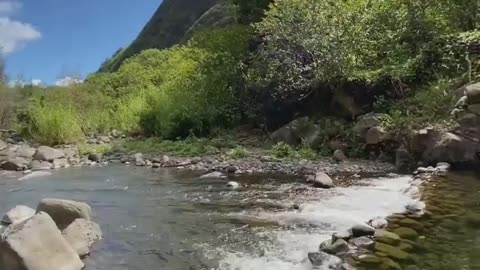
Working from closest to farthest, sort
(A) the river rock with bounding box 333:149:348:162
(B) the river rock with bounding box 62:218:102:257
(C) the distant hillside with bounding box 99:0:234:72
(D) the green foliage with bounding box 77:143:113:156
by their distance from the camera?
(B) the river rock with bounding box 62:218:102:257, (A) the river rock with bounding box 333:149:348:162, (D) the green foliage with bounding box 77:143:113:156, (C) the distant hillside with bounding box 99:0:234:72

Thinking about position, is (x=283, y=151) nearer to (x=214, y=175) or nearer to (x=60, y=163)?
(x=214, y=175)

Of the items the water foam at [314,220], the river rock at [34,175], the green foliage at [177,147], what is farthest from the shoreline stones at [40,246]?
the green foliage at [177,147]

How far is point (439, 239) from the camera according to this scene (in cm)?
632

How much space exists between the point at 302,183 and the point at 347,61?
6.89 meters

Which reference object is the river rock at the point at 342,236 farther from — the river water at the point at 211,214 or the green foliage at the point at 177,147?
the green foliage at the point at 177,147

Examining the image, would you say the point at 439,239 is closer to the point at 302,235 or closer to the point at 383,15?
the point at 302,235

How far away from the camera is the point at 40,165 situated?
15.4 m

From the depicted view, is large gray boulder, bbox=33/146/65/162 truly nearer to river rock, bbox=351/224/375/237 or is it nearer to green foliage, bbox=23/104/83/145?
green foliage, bbox=23/104/83/145

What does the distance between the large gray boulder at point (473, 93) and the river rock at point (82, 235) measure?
8.97m

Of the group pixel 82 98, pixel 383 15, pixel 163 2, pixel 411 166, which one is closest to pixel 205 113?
pixel 383 15

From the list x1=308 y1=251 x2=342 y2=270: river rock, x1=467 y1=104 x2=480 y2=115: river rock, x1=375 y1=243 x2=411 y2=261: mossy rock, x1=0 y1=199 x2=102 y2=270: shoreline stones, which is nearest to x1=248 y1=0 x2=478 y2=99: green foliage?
x1=467 y1=104 x2=480 y2=115: river rock

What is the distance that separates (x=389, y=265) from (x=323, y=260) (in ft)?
2.31

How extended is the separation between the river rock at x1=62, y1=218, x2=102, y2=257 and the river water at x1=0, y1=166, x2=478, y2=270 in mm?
143

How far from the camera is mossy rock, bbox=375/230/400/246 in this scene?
6.31 metres
